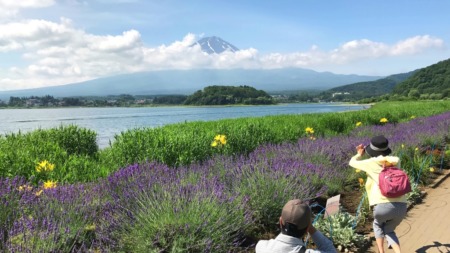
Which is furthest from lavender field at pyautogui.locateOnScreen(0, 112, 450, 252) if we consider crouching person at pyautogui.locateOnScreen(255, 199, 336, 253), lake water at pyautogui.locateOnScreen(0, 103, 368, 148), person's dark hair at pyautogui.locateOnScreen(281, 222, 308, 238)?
lake water at pyautogui.locateOnScreen(0, 103, 368, 148)

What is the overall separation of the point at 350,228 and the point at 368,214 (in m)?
1.46

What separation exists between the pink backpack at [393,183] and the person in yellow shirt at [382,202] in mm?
105

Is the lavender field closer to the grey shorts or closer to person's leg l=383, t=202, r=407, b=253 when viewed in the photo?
the grey shorts

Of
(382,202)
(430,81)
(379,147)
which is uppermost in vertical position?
(430,81)

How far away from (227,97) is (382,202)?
101030 mm

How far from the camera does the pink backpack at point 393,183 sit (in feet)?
15.6

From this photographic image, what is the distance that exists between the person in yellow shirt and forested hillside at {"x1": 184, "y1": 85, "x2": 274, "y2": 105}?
99360 millimetres

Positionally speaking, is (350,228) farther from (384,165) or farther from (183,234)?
(183,234)

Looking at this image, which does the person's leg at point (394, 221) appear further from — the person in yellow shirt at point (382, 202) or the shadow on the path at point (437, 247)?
the shadow on the path at point (437, 247)

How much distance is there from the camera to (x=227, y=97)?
105562 mm

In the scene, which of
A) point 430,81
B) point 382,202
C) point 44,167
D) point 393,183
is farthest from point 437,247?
point 430,81

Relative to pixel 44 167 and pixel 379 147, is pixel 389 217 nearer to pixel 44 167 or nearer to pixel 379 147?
pixel 379 147

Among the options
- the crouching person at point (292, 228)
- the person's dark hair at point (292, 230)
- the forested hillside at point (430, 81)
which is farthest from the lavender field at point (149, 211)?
the forested hillside at point (430, 81)

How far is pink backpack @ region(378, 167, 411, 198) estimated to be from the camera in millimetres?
4750
